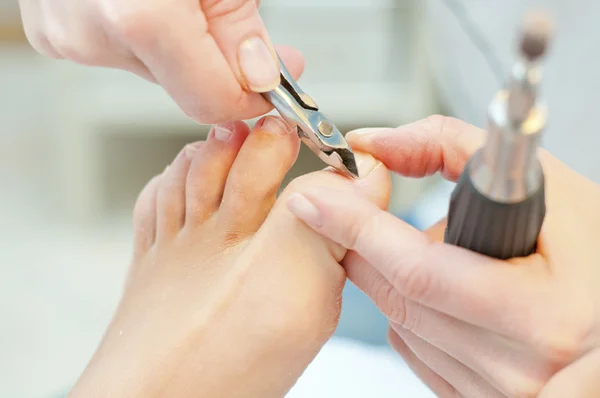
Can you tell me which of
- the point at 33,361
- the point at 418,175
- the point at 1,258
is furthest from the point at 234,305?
the point at 1,258

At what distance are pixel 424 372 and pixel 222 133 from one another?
0.29m

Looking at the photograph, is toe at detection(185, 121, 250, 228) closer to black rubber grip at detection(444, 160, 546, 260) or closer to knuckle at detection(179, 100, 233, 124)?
knuckle at detection(179, 100, 233, 124)

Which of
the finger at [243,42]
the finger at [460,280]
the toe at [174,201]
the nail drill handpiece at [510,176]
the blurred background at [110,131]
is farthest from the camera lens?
the blurred background at [110,131]

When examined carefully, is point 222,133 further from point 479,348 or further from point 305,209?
point 479,348

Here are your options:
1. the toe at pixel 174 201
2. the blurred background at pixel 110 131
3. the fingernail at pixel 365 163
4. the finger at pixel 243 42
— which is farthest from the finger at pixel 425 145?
the blurred background at pixel 110 131

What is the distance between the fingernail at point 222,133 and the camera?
0.68 meters

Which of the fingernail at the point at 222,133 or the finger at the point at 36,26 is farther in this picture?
the fingernail at the point at 222,133

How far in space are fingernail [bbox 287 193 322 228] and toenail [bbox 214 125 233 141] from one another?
6.5 inches

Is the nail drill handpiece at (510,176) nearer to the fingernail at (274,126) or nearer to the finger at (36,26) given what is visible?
the fingernail at (274,126)

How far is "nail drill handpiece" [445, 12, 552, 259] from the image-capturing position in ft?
0.93

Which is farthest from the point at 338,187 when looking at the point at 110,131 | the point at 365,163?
the point at 110,131

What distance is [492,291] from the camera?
1.41 feet

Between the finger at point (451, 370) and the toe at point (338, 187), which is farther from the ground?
the toe at point (338, 187)

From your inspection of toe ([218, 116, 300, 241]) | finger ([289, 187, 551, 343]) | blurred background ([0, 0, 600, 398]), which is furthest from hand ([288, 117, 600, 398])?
blurred background ([0, 0, 600, 398])
